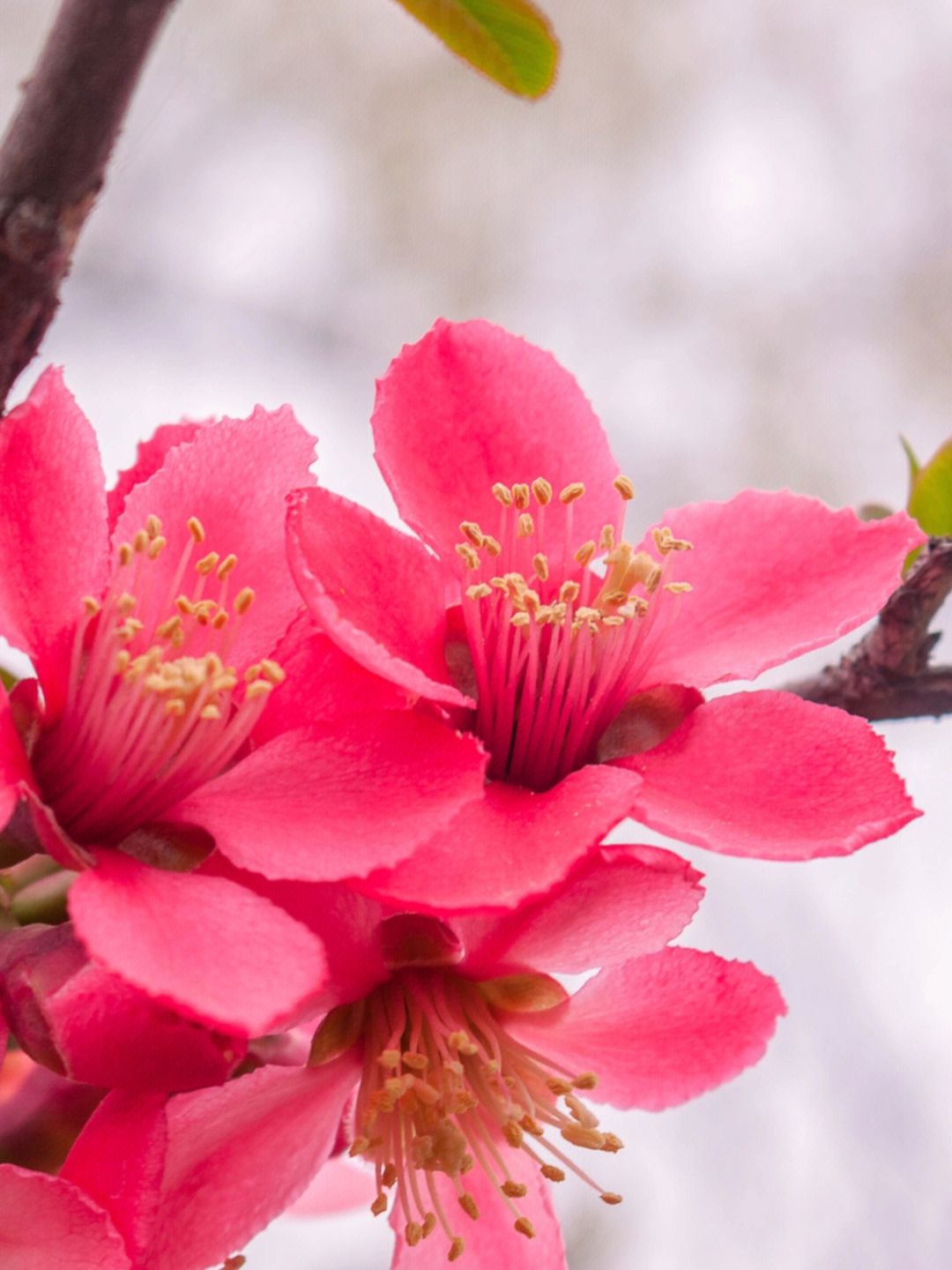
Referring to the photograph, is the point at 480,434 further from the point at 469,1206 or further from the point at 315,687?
the point at 469,1206

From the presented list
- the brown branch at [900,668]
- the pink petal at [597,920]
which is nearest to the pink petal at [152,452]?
the pink petal at [597,920]

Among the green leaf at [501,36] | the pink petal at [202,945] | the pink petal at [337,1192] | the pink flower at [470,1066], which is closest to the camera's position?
the pink petal at [202,945]

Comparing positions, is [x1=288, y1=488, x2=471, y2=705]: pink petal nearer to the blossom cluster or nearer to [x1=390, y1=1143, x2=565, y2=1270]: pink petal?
the blossom cluster

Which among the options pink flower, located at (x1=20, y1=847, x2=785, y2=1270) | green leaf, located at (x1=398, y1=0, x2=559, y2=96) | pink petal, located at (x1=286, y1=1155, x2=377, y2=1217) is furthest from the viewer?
pink petal, located at (x1=286, y1=1155, x2=377, y2=1217)

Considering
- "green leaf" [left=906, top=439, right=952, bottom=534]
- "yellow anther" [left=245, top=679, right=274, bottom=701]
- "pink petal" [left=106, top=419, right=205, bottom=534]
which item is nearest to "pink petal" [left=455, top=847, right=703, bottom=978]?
"yellow anther" [left=245, top=679, right=274, bottom=701]

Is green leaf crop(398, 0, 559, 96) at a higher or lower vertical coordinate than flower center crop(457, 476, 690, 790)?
higher

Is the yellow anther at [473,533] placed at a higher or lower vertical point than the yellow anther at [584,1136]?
higher

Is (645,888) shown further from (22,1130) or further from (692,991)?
(22,1130)

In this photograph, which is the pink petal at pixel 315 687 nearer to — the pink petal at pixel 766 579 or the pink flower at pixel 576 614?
the pink flower at pixel 576 614

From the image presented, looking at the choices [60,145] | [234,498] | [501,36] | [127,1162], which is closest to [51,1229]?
[127,1162]
